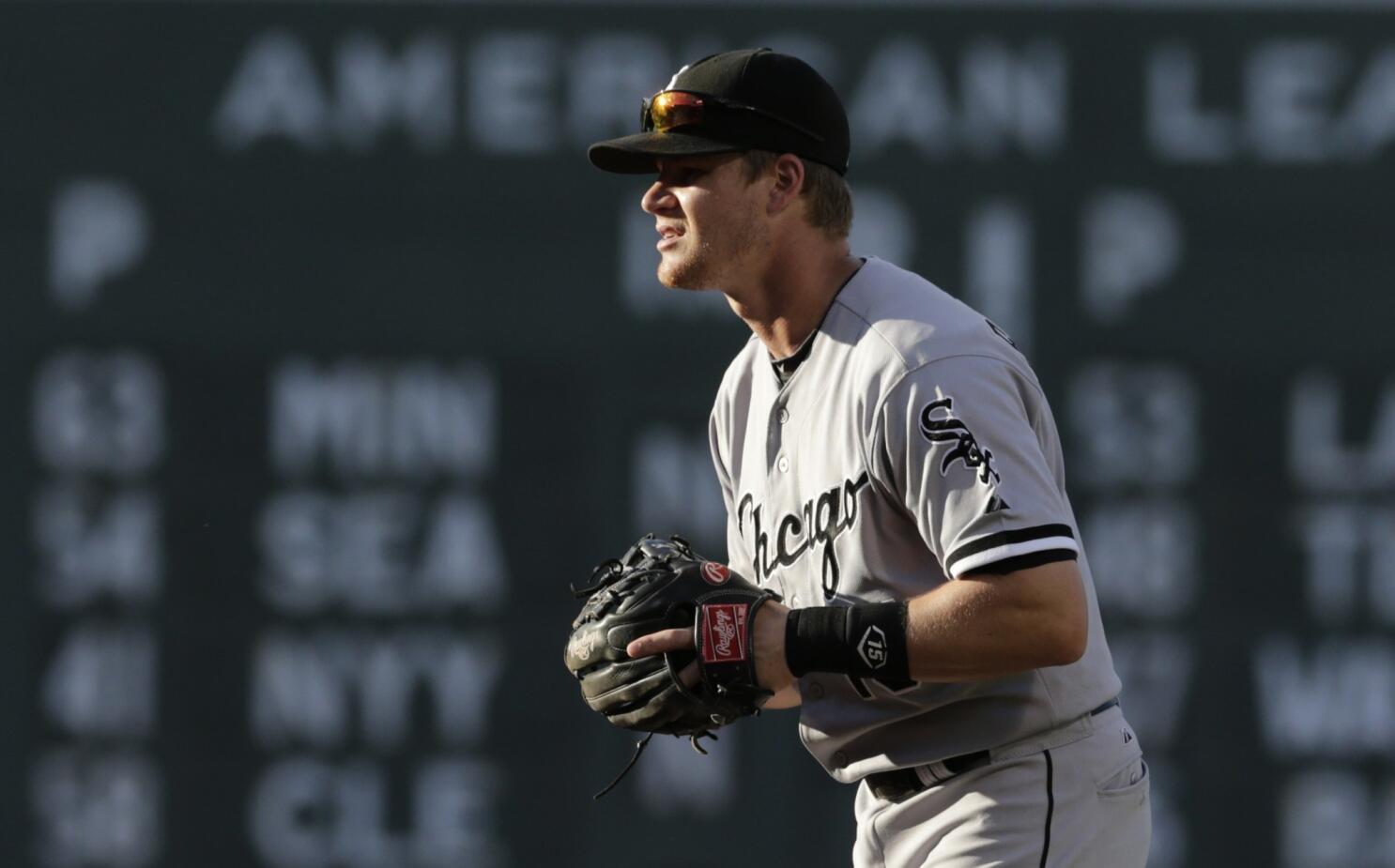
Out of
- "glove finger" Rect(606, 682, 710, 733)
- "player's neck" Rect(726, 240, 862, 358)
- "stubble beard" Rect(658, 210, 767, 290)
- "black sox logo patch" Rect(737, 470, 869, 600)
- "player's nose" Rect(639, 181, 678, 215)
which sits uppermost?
"player's nose" Rect(639, 181, 678, 215)

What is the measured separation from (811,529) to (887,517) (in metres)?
0.15

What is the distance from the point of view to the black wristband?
234 cm

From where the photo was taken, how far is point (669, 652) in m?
2.52

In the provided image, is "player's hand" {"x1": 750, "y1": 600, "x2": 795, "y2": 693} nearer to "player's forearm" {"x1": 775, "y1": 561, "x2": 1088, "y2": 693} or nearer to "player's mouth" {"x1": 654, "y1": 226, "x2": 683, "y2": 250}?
"player's forearm" {"x1": 775, "y1": 561, "x2": 1088, "y2": 693}

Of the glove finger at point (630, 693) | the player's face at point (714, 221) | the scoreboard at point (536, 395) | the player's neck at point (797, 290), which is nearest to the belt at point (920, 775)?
the glove finger at point (630, 693)

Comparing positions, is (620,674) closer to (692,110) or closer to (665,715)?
(665,715)

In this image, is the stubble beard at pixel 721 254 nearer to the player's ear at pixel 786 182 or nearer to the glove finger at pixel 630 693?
the player's ear at pixel 786 182

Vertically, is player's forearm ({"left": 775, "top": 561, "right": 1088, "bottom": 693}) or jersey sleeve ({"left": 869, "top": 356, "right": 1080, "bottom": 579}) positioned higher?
jersey sleeve ({"left": 869, "top": 356, "right": 1080, "bottom": 579})

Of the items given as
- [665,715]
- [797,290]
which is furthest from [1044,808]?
[797,290]

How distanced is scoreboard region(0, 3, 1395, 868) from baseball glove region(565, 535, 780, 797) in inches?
94.9

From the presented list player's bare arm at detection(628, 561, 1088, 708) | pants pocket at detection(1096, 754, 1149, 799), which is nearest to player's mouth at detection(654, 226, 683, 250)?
player's bare arm at detection(628, 561, 1088, 708)

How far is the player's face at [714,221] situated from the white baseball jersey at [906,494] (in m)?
0.15

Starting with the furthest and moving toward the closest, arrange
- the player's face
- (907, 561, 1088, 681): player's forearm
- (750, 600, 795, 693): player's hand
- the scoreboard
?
the scoreboard
the player's face
(750, 600, 795, 693): player's hand
(907, 561, 1088, 681): player's forearm

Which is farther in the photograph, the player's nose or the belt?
the player's nose
